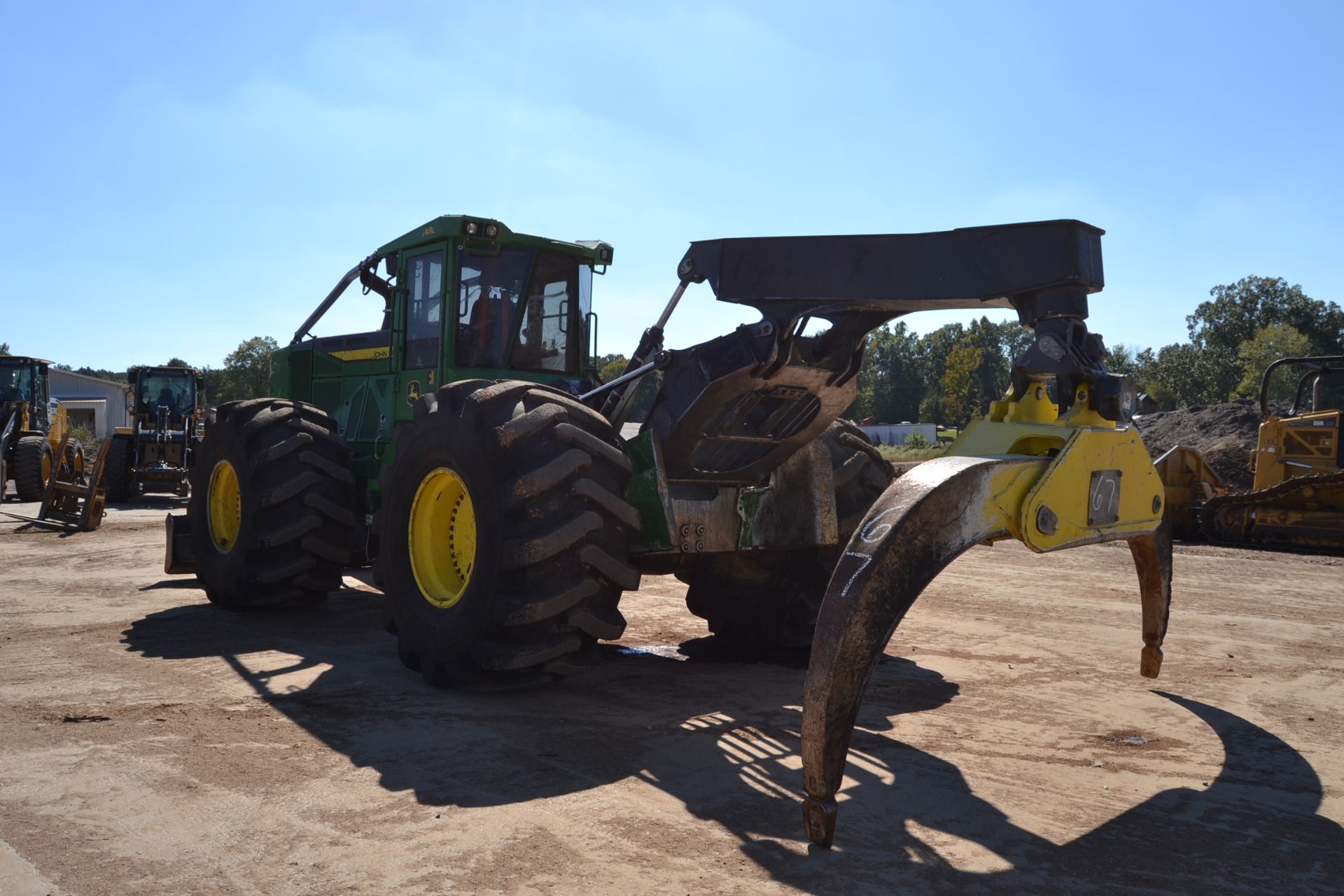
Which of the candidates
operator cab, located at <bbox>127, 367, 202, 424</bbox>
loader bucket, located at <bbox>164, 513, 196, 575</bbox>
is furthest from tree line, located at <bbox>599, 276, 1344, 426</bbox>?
loader bucket, located at <bbox>164, 513, 196, 575</bbox>

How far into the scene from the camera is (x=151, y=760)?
431 cm

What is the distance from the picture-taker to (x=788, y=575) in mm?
6691

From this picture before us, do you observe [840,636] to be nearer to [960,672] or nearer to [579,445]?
[579,445]

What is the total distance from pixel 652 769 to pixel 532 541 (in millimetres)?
1235

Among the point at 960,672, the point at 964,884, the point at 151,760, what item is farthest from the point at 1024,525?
the point at 151,760

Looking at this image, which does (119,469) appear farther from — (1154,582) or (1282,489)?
(1154,582)

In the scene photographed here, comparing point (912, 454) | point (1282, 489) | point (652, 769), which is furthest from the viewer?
point (912, 454)

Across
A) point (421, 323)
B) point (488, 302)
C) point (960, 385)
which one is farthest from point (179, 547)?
point (960, 385)

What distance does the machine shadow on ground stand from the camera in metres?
3.35

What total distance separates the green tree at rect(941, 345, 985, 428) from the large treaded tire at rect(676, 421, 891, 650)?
66814 mm

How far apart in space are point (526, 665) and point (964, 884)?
2.47m

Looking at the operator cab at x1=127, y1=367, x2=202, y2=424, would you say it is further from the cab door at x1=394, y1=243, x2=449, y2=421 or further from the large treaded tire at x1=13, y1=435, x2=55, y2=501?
the cab door at x1=394, y1=243, x2=449, y2=421

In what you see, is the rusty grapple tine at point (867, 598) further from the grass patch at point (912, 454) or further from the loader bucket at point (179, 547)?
the grass patch at point (912, 454)

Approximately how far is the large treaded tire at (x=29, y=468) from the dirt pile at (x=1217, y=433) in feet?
72.9
